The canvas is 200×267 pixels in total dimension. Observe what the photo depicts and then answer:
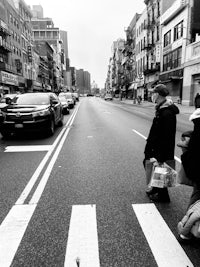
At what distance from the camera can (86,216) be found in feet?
11.4

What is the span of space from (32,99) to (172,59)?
2795cm

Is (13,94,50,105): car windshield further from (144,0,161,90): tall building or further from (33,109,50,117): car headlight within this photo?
(144,0,161,90): tall building

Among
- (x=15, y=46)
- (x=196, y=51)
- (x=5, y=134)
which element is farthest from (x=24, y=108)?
(x=15, y=46)

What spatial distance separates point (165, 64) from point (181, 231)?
3621 cm

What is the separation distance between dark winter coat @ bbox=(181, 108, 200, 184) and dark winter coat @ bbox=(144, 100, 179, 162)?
0.85 meters

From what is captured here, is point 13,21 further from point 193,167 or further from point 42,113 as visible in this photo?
point 193,167

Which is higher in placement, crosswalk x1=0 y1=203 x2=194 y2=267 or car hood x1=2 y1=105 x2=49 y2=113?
car hood x1=2 y1=105 x2=49 y2=113

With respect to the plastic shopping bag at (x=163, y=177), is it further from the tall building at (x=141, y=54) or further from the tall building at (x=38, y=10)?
the tall building at (x=38, y=10)

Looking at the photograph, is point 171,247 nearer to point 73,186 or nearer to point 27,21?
point 73,186

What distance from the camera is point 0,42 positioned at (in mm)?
35844

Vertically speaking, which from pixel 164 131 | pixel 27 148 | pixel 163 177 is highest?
pixel 164 131

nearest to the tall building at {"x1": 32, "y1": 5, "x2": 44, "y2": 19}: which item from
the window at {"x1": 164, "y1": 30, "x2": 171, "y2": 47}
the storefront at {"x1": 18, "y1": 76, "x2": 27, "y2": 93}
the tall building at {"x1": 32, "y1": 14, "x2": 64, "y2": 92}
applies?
the tall building at {"x1": 32, "y1": 14, "x2": 64, "y2": 92}

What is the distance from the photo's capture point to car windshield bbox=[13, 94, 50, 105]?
1004 cm

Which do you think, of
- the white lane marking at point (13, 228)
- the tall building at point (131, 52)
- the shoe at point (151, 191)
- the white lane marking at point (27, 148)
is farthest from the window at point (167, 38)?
the white lane marking at point (13, 228)
